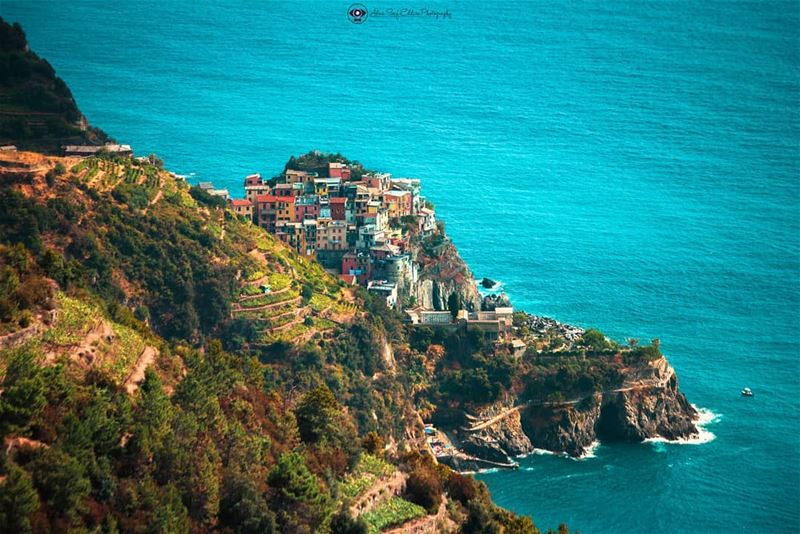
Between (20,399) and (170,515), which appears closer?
(20,399)

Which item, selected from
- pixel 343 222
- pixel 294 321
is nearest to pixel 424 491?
pixel 294 321

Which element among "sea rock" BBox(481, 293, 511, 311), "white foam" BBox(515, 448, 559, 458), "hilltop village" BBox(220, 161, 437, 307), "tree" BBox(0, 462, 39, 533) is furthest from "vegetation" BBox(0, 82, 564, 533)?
"sea rock" BBox(481, 293, 511, 311)

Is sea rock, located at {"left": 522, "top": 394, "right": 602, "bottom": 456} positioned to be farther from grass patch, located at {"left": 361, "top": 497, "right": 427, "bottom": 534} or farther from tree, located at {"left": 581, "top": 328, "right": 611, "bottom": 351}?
grass patch, located at {"left": 361, "top": 497, "right": 427, "bottom": 534}

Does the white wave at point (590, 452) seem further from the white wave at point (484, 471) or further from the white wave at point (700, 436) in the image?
the white wave at point (484, 471)

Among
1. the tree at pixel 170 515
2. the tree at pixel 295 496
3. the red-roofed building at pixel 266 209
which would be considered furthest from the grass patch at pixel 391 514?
the red-roofed building at pixel 266 209

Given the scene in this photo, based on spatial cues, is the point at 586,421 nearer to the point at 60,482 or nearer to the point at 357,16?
the point at 60,482

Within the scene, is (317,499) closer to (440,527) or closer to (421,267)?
(440,527)
